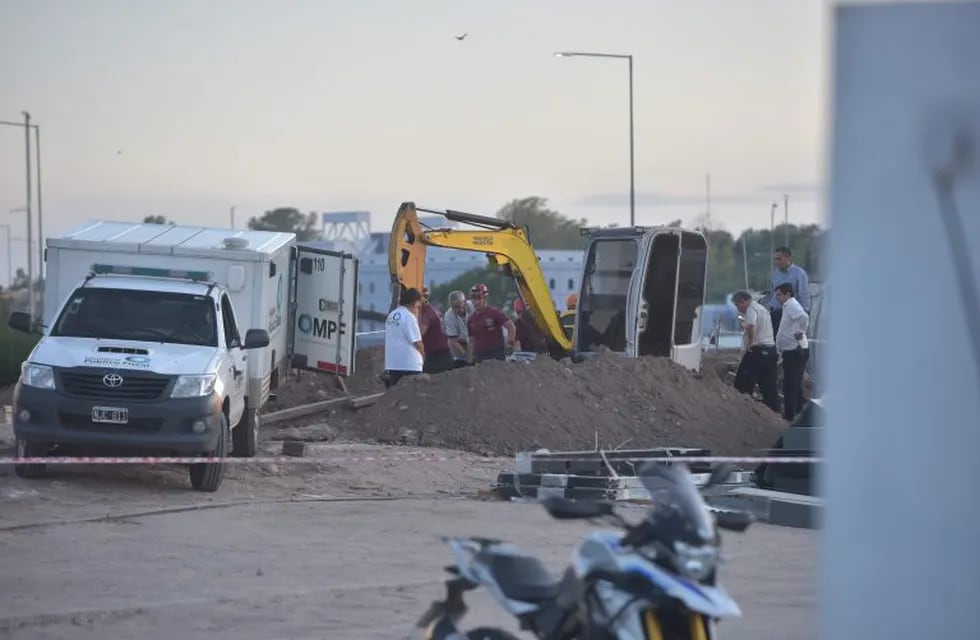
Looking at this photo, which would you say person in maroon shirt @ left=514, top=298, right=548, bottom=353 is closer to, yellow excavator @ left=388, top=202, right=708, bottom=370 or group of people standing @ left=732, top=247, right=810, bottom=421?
yellow excavator @ left=388, top=202, right=708, bottom=370

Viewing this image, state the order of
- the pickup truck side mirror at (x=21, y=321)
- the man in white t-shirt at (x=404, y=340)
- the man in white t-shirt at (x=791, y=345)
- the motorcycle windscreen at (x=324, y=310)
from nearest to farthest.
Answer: the pickup truck side mirror at (x=21, y=321) < the man in white t-shirt at (x=404, y=340) < the man in white t-shirt at (x=791, y=345) < the motorcycle windscreen at (x=324, y=310)

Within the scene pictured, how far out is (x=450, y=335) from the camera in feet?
77.8

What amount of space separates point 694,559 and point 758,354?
16353 mm

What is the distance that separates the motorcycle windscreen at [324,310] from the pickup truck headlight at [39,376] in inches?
283

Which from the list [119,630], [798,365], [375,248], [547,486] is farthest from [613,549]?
[375,248]

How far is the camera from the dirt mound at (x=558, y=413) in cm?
1800

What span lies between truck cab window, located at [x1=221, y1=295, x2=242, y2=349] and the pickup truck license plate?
158 cm

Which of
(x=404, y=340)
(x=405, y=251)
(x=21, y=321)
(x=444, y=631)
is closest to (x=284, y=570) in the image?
(x=444, y=631)

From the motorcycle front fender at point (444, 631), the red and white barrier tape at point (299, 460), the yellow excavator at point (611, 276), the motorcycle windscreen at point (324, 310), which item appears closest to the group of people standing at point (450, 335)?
the yellow excavator at point (611, 276)

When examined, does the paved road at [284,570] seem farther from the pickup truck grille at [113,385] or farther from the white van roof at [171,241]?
the white van roof at [171,241]

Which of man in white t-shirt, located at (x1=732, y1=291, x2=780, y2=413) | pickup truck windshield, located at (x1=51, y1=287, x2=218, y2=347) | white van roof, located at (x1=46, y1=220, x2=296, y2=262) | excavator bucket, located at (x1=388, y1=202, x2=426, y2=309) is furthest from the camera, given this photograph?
excavator bucket, located at (x1=388, y1=202, x2=426, y2=309)

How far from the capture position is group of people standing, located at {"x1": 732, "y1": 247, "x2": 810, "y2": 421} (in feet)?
65.9

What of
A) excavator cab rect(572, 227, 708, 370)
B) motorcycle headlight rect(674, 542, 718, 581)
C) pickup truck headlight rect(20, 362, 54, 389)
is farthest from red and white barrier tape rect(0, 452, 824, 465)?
excavator cab rect(572, 227, 708, 370)

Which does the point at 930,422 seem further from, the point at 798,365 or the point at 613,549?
the point at 798,365
